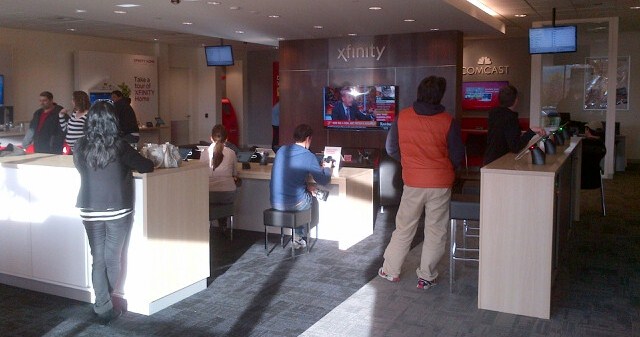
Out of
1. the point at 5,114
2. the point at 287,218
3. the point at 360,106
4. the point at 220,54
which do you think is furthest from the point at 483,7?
the point at 5,114

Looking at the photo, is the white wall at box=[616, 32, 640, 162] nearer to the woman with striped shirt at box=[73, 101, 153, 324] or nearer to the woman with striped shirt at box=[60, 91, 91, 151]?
the woman with striped shirt at box=[60, 91, 91, 151]

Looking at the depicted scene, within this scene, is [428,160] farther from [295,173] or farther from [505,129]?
[295,173]

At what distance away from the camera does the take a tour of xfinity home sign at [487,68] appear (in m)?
14.2

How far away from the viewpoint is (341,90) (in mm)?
11148

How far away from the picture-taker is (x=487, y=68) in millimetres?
14344

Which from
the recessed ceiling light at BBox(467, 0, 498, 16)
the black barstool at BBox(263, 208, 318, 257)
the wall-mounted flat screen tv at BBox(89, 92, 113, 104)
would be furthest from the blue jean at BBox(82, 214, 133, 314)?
the wall-mounted flat screen tv at BBox(89, 92, 113, 104)

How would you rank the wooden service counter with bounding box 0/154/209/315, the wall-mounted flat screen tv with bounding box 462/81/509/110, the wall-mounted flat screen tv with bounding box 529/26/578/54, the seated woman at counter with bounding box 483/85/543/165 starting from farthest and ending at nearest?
the wall-mounted flat screen tv with bounding box 462/81/509/110 < the wall-mounted flat screen tv with bounding box 529/26/578/54 < the seated woman at counter with bounding box 483/85/543/165 < the wooden service counter with bounding box 0/154/209/315

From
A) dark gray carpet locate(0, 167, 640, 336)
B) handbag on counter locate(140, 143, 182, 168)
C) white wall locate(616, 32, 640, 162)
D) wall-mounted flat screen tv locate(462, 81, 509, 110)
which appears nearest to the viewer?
dark gray carpet locate(0, 167, 640, 336)

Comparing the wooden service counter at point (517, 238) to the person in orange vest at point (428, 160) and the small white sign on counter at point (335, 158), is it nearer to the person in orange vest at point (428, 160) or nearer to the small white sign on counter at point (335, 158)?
the person in orange vest at point (428, 160)

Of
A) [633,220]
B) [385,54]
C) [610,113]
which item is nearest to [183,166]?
[633,220]

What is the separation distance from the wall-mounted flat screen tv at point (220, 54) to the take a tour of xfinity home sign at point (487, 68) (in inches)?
207

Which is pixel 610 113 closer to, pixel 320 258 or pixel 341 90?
pixel 341 90

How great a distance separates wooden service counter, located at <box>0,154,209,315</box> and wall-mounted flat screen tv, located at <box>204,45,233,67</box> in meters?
7.56

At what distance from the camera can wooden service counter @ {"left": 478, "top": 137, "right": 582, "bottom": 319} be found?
4.33 metres
